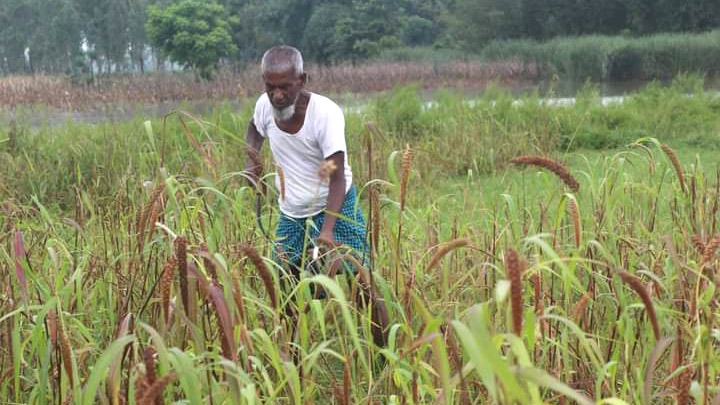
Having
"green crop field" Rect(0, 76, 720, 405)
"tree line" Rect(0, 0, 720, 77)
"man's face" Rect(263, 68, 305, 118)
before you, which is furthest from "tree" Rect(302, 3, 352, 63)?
"man's face" Rect(263, 68, 305, 118)

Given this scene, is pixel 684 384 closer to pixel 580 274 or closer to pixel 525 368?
pixel 525 368

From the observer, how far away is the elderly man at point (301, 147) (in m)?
2.71

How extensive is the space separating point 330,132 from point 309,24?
119ft

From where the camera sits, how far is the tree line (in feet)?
105

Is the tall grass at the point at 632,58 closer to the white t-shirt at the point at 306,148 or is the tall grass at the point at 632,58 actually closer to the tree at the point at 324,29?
the tree at the point at 324,29

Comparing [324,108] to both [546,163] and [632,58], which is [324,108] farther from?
[632,58]

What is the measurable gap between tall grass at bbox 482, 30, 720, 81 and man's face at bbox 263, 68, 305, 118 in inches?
852

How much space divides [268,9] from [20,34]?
17755 millimetres

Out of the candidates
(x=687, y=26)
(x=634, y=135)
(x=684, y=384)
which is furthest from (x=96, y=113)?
(x=687, y=26)

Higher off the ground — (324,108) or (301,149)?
(324,108)

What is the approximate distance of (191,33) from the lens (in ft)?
107

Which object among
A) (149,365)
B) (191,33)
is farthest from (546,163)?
(191,33)

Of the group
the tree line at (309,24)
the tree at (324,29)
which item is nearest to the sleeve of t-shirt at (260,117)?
the tree line at (309,24)

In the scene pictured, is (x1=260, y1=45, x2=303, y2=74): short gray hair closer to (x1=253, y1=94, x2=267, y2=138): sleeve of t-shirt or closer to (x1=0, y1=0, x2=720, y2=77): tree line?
(x1=253, y1=94, x2=267, y2=138): sleeve of t-shirt
